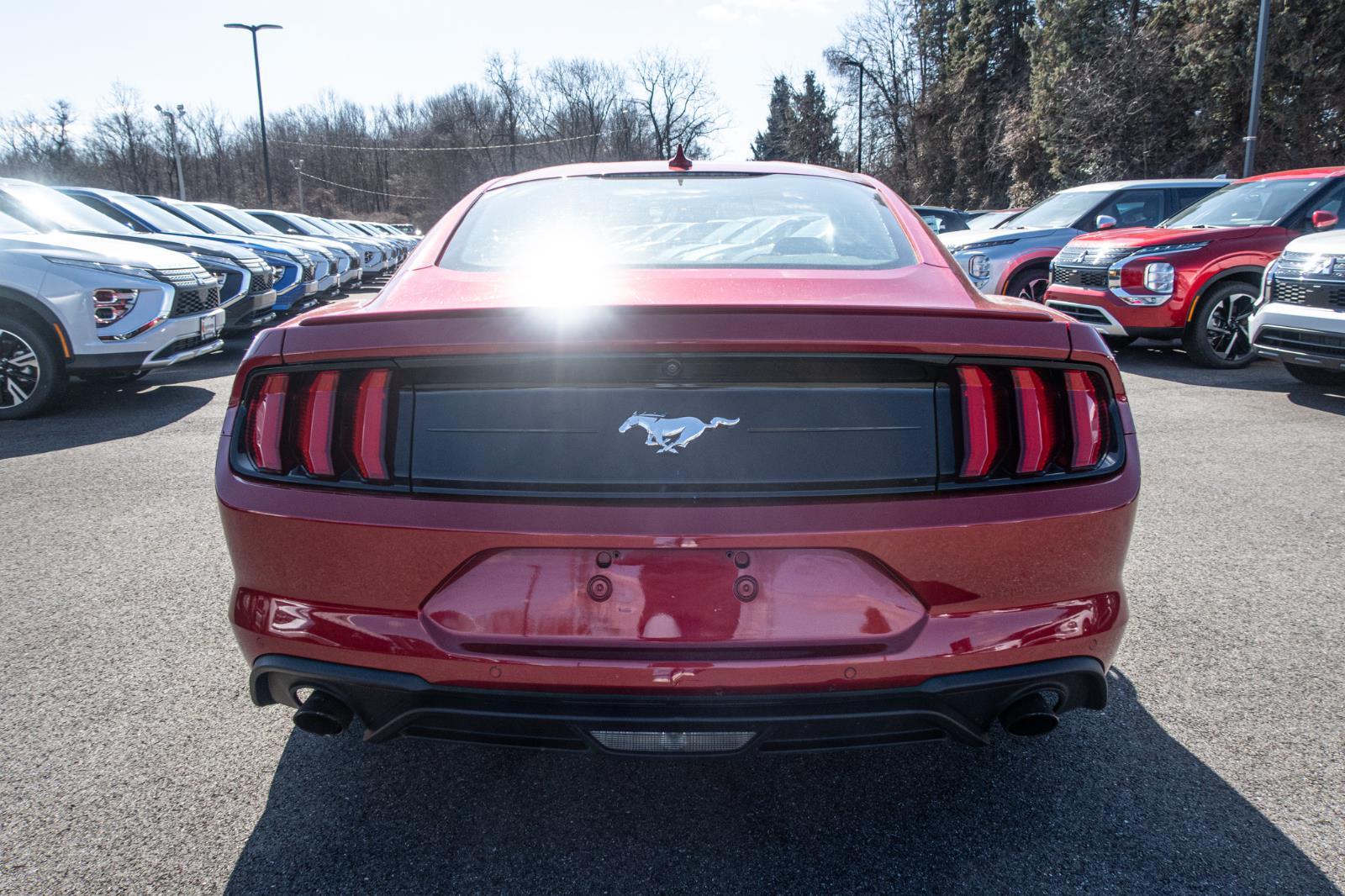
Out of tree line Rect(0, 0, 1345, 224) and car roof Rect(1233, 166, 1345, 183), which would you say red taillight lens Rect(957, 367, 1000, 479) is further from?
tree line Rect(0, 0, 1345, 224)

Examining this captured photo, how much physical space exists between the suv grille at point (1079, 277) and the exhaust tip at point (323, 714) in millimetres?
8621

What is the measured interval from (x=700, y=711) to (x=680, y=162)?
2.12 m

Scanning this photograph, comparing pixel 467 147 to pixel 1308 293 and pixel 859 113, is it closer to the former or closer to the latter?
pixel 859 113

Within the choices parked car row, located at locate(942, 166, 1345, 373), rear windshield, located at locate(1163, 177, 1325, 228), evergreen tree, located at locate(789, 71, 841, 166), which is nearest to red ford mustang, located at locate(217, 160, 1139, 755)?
parked car row, located at locate(942, 166, 1345, 373)

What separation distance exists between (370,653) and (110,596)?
7.38 ft

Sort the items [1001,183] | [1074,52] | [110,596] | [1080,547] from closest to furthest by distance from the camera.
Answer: [1080,547]
[110,596]
[1074,52]
[1001,183]

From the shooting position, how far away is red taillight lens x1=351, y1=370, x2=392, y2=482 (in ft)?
6.00

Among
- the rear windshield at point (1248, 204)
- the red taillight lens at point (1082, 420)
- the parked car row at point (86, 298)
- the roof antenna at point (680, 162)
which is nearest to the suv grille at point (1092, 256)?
the rear windshield at point (1248, 204)

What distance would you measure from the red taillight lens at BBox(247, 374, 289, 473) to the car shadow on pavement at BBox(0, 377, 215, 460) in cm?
502

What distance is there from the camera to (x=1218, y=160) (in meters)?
26.0

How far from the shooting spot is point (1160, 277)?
27.5ft

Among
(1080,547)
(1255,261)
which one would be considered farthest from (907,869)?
(1255,261)

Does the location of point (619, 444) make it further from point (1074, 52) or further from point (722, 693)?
point (1074, 52)

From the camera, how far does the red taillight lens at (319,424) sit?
187cm
